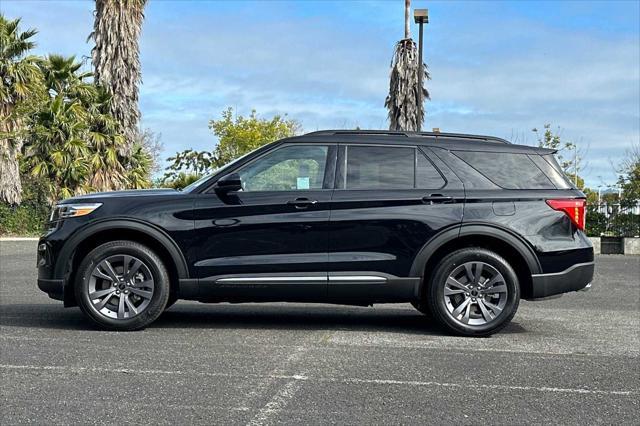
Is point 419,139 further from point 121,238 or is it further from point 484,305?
point 121,238

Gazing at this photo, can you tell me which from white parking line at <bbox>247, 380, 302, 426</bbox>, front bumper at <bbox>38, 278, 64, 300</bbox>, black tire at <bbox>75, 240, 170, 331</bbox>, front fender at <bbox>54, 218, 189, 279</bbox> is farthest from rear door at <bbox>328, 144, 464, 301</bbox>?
front bumper at <bbox>38, 278, 64, 300</bbox>

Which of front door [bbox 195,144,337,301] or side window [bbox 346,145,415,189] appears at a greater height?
side window [bbox 346,145,415,189]

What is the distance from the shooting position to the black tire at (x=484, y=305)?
266 inches

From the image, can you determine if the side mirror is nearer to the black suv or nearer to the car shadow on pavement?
the black suv

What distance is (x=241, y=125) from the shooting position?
157ft

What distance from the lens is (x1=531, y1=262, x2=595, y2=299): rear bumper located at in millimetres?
6832

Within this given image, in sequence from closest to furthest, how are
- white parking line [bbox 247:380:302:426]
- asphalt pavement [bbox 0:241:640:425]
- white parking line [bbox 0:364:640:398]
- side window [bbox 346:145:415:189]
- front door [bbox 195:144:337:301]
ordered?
1. white parking line [bbox 247:380:302:426]
2. asphalt pavement [bbox 0:241:640:425]
3. white parking line [bbox 0:364:640:398]
4. front door [bbox 195:144:337:301]
5. side window [bbox 346:145:415:189]

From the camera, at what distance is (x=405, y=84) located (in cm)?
3059

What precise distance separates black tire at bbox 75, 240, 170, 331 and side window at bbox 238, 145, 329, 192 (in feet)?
3.54

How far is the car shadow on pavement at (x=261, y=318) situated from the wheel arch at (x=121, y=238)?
561 mm

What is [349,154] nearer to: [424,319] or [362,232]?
[362,232]

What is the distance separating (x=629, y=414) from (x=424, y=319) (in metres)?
3.63

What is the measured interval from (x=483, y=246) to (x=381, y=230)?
1.02m

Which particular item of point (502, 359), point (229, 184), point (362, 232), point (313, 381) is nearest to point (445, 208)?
point (362, 232)
